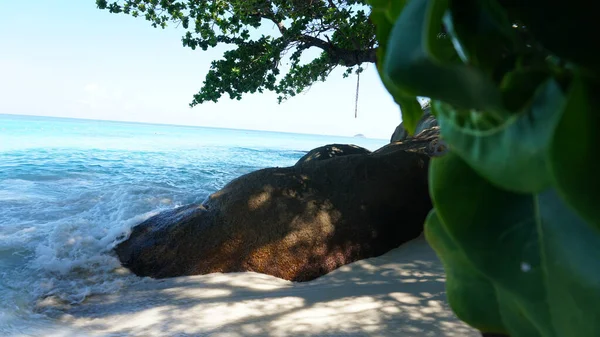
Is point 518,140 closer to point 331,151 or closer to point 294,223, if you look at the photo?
point 294,223

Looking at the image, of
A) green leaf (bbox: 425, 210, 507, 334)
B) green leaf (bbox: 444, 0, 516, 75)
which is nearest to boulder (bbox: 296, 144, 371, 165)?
green leaf (bbox: 425, 210, 507, 334)

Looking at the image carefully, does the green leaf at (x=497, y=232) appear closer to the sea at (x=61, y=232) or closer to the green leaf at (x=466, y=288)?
the green leaf at (x=466, y=288)

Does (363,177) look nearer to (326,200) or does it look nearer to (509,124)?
(326,200)

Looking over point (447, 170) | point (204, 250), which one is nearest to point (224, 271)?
point (204, 250)

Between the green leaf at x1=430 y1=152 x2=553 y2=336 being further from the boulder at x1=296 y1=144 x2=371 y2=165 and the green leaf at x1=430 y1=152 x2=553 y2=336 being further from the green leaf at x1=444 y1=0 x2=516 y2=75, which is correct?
the boulder at x1=296 y1=144 x2=371 y2=165

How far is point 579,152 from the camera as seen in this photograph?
23cm

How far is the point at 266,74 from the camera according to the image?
8312 mm

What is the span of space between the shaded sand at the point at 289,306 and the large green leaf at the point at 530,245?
334 centimetres

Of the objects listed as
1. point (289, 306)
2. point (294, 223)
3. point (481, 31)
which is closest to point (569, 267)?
point (481, 31)

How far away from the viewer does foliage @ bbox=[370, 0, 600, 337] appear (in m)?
0.23

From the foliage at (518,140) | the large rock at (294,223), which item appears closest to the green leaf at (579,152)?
the foliage at (518,140)

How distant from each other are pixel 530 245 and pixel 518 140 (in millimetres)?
102

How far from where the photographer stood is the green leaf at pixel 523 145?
23 centimetres

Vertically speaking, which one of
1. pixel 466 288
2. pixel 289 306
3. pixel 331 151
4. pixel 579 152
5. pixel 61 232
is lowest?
pixel 61 232
